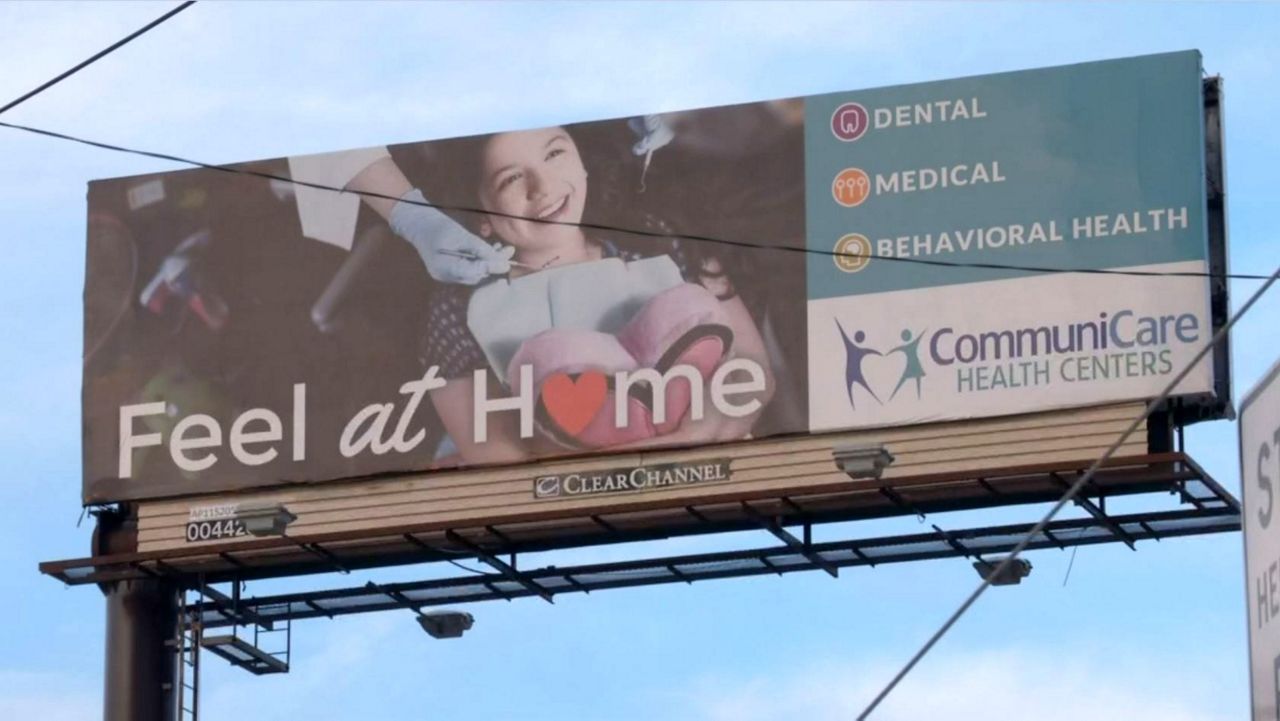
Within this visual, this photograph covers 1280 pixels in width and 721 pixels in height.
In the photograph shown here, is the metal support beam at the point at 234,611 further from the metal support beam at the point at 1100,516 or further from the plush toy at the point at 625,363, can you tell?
the metal support beam at the point at 1100,516

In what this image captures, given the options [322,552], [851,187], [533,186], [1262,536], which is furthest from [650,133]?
[1262,536]

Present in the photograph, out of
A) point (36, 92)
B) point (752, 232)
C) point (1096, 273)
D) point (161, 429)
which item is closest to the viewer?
point (36, 92)

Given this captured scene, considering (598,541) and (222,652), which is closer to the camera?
(598,541)

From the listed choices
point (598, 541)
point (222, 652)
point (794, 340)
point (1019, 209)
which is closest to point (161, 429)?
point (222, 652)

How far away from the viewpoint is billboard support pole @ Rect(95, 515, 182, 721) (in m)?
23.7

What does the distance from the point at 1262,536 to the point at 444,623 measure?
18.2 metres

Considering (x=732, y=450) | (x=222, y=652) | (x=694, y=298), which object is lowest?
(x=222, y=652)

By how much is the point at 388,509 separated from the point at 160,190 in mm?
4641

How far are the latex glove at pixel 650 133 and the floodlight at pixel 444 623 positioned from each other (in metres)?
4.91

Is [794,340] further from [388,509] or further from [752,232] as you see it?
[388,509]

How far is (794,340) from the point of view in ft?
74.4

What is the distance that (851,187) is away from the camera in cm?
2289

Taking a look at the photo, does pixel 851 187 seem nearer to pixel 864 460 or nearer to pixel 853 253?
pixel 853 253

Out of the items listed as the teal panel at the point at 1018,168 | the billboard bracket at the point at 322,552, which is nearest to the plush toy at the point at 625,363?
the teal panel at the point at 1018,168
